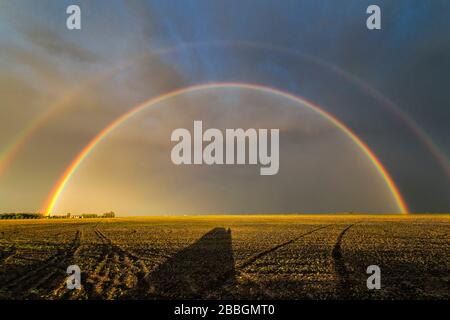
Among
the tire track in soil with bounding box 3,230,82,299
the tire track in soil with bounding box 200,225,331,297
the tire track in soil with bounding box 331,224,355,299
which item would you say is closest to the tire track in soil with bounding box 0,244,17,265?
the tire track in soil with bounding box 3,230,82,299

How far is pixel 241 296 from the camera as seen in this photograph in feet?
47.6

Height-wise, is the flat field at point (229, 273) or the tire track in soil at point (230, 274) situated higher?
the tire track in soil at point (230, 274)

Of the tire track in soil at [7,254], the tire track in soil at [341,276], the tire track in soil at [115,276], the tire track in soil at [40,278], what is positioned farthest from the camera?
the tire track in soil at [7,254]

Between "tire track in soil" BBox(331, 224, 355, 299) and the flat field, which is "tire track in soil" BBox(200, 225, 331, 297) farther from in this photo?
"tire track in soil" BBox(331, 224, 355, 299)

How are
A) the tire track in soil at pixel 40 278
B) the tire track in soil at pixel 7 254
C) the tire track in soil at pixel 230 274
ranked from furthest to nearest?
the tire track in soil at pixel 7 254 → the tire track in soil at pixel 40 278 → the tire track in soil at pixel 230 274

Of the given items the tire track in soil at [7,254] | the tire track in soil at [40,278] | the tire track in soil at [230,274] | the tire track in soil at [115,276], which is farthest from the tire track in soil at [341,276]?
the tire track in soil at [7,254]

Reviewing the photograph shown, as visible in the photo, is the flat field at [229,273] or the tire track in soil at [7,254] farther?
the tire track in soil at [7,254]

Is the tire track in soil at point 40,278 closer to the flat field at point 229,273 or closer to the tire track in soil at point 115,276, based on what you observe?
the flat field at point 229,273

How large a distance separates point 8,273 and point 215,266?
35.4 feet

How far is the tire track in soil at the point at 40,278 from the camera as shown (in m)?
15.9

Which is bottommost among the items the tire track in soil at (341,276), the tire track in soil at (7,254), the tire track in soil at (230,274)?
the tire track in soil at (7,254)
